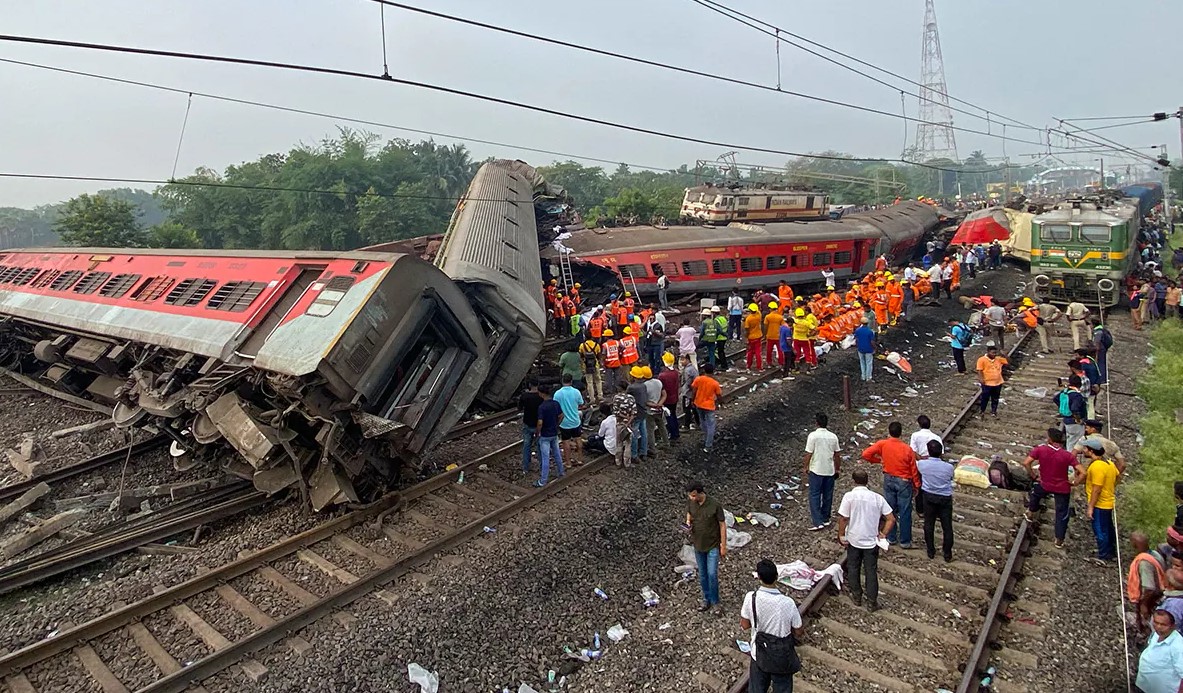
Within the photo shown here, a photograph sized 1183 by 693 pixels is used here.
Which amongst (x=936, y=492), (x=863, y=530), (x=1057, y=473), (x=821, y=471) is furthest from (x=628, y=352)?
(x=1057, y=473)

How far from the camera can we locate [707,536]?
232 inches

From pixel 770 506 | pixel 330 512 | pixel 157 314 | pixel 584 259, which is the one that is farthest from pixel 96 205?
pixel 770 506

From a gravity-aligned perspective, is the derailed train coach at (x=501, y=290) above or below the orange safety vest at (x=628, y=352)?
above

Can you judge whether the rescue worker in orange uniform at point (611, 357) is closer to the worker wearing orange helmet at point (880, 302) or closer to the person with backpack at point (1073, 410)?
the person with backpack at point (1073, 410)

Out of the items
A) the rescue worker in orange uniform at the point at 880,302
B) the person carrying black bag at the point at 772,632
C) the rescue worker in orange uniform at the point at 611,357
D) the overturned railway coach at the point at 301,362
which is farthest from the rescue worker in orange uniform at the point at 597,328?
the person carrying black bag at the point at 772,632

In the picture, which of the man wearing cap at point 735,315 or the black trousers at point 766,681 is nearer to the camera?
the black trousers at point 766,681

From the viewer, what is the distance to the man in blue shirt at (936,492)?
6469 mm

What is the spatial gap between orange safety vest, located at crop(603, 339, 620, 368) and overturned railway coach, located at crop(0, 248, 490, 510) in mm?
3560

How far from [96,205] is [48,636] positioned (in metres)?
34.9

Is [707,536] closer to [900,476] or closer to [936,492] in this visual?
[900,476]

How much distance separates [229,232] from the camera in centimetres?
4284

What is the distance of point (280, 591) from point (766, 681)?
457cm

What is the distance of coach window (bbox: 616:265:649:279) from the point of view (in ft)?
63.4

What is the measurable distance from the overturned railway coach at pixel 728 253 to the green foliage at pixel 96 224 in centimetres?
2473
